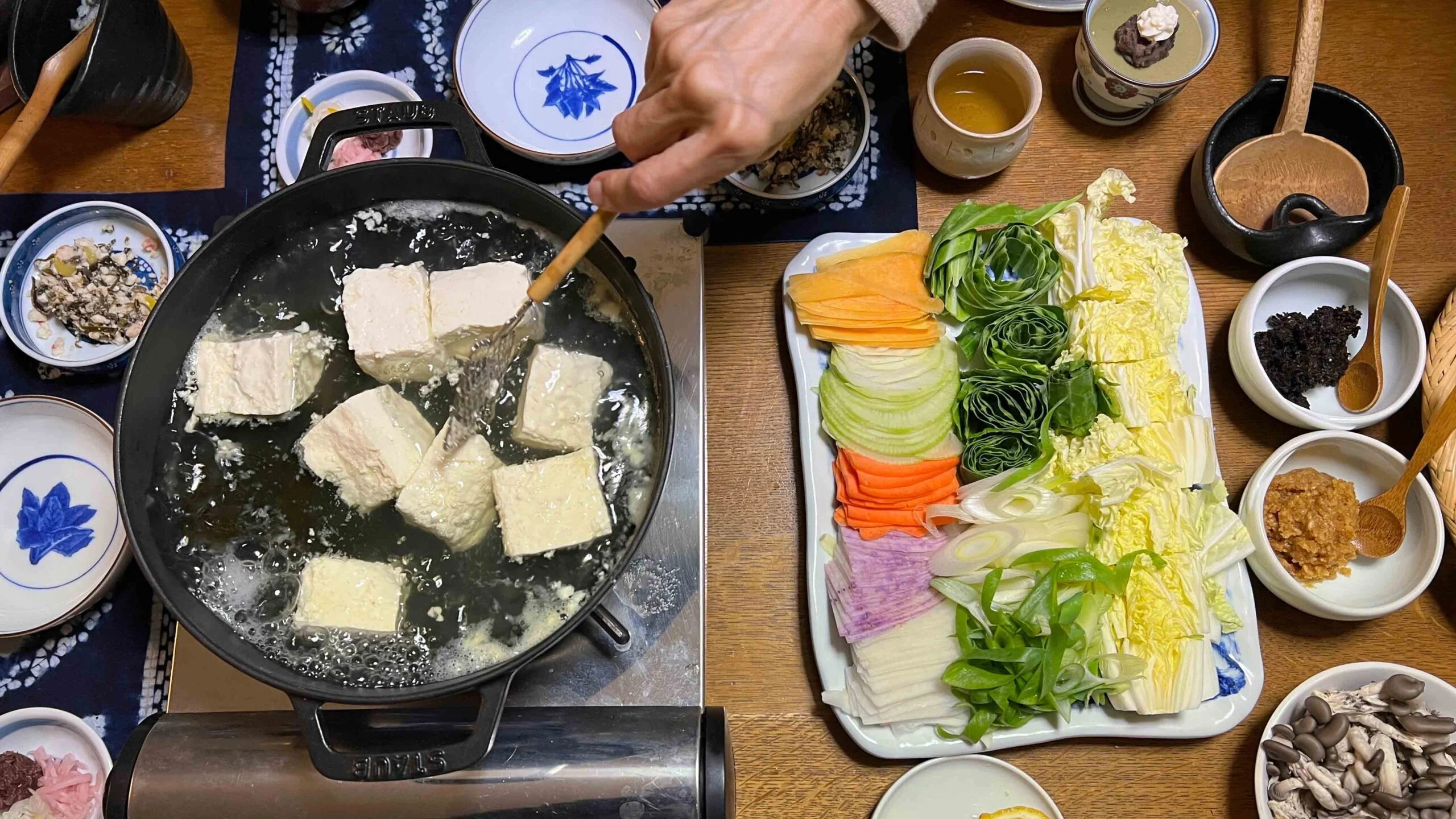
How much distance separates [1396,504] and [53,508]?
288cm

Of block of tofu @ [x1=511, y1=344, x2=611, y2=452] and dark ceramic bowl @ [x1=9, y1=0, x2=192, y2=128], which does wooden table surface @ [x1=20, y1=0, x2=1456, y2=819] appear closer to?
dark ceramic bowl @ [x1=9, y1=0, x2=192, y2=128]

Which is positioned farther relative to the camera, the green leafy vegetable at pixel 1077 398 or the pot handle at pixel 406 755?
the green leafy vegetable at pixel 1077 398

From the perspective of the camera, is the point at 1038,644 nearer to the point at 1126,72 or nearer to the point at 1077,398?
the point at 1077,398

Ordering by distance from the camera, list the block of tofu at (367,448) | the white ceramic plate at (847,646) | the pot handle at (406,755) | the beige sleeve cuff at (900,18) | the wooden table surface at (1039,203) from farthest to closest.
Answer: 1. the wooden table surface at (1039,203)
2. the white ceramic plate at (847,646)
3. the block of tofu at (367,448)
4. the beige sleeve cuff at (900,18)
5. the pot handle at (406,755)

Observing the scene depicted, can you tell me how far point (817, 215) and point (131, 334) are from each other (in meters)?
1.58

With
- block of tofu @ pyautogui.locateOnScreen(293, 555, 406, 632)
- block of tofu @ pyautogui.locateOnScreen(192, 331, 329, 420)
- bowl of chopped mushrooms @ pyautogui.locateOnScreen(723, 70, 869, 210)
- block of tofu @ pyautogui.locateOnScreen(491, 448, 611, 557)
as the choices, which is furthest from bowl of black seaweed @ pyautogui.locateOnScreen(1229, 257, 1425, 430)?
block of tofu @ pyautogui.locateOnScreen(192, 331, 329, 420)

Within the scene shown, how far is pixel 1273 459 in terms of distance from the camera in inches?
69.2

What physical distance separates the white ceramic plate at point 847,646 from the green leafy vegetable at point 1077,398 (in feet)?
0.85

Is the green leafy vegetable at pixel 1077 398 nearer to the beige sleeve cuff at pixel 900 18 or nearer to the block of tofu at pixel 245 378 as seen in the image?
the beige sleeve cuff at pixel 900 18

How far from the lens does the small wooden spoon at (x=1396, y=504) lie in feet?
5.51

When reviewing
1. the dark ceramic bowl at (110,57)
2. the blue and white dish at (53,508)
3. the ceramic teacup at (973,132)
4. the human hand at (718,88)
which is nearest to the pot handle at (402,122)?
the human hand at (718,88)

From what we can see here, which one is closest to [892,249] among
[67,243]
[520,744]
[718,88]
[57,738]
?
[718,88]

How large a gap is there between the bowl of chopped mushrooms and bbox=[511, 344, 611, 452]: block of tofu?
0.58 m

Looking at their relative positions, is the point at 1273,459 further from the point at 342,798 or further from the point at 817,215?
the point at 342,798
